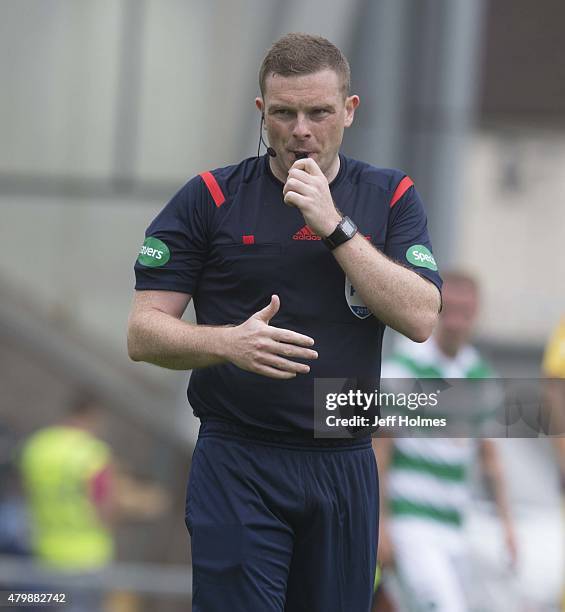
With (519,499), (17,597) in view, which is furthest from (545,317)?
(17,597)

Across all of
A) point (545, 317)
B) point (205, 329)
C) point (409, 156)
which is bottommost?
point (205, 329)

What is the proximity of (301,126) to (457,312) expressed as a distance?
3153 millimetres

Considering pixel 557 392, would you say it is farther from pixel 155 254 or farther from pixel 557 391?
pixel 155 254

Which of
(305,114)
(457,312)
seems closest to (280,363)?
(305,114)

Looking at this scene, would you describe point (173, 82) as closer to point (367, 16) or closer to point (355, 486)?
point (367, 16)

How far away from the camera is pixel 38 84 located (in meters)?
14.1

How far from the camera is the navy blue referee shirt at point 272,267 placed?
154 inches

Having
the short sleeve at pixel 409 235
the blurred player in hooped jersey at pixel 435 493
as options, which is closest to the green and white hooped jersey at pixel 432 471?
the blurred player in hooped jersey at pixel 435 493

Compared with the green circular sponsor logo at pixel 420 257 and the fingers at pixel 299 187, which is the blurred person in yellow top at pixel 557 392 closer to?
the green circular sponsor logo at pixel 420 257

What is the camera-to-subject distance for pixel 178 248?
4.00 meters

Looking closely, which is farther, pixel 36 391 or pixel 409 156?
pixel 36 391

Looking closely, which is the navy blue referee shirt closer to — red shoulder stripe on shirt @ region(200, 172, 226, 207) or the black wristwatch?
red shoulder stripe on shirt @ region(200, 172, 226, 207)

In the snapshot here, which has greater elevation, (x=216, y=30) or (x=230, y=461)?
(x=216, y=30)

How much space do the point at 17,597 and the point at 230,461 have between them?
2.35 meters
